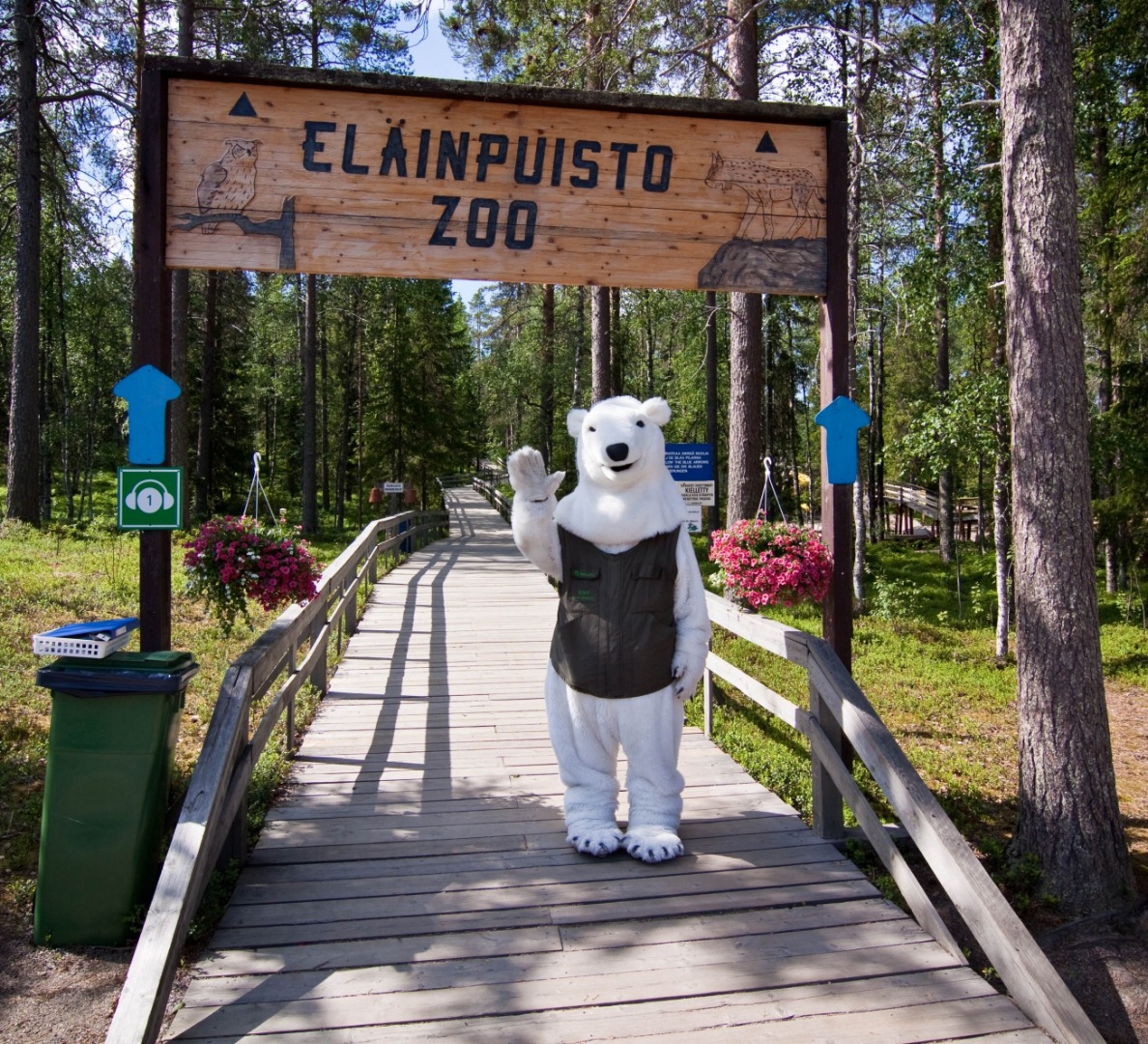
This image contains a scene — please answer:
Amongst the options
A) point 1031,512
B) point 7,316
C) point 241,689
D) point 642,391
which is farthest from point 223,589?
point 642,391

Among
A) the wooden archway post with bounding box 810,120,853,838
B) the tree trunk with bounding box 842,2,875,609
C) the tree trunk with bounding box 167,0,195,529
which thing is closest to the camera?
the wooden archway post with bounding box 810,120,853,838

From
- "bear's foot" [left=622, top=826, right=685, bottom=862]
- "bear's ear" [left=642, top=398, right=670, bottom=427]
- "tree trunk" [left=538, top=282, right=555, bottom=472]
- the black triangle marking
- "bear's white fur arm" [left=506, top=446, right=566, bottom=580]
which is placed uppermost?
"tree trunk" [left=538, top=282, right=555, bottom=472]

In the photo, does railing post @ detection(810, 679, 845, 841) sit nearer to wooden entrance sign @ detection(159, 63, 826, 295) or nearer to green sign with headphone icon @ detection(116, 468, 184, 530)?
wooden entrance sign @ detection(159, 63, 826, 295)

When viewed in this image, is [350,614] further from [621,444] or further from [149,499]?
[621,444]

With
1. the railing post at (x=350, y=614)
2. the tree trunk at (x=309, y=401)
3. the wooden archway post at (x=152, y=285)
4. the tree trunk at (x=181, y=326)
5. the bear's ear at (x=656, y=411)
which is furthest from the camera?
the tree trunk at (x=309, y=401)

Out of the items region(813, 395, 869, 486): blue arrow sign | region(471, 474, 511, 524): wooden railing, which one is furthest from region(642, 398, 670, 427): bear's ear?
region(471, 474, 511, 524): wooden railing

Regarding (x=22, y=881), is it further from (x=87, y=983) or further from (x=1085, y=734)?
(x=1085, y=734)

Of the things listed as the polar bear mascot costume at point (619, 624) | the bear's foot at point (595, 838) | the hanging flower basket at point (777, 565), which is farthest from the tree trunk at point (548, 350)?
the bear's foot at point (595, 838)

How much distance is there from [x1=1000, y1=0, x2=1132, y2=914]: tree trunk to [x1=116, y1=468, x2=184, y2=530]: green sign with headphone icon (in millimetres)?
3990

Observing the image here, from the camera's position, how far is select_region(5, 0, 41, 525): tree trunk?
12.7 metres

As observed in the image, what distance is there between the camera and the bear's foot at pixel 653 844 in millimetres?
3859

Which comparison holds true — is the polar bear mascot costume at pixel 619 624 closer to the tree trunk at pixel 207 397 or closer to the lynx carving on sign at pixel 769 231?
the lynx carving on sign at pixel 769 231

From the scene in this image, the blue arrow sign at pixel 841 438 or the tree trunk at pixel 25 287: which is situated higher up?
the tree trunk at pixel 25 287

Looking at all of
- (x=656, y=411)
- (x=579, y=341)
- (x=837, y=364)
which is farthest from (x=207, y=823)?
(x=579, y=341)
